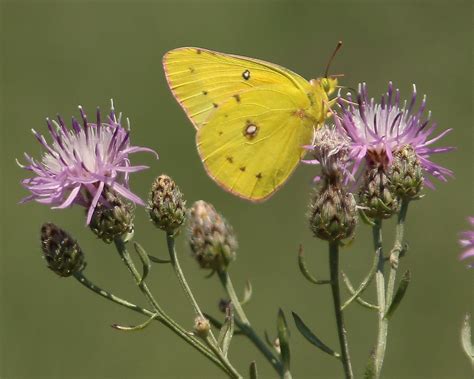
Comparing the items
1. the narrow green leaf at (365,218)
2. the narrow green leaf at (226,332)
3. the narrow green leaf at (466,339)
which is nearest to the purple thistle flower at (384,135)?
the narrow green leaf at (365,218)

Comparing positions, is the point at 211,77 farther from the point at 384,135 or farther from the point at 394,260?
the point at 394,260

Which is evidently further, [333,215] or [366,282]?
[333,215]

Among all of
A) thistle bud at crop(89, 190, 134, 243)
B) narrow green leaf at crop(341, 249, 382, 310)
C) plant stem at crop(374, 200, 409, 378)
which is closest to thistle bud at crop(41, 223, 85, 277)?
thistle bud at crop(89, 190, 134, 243)

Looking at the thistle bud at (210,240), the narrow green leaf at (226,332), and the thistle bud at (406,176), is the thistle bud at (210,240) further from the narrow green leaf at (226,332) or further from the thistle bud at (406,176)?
the thistle bud at (406,176)

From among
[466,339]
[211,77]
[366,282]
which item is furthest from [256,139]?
[466,339]

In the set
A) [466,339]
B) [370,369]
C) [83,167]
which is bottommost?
[466,339]

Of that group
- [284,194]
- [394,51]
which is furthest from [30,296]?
[394,51]

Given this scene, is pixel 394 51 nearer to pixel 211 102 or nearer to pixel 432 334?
pixel 432 334

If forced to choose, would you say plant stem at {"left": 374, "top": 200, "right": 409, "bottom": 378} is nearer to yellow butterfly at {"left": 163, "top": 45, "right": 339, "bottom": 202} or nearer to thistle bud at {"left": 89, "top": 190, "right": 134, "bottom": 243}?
yellow butterfly at {"left": 163, "top": 45, "right": 339, "bottom": 202}
